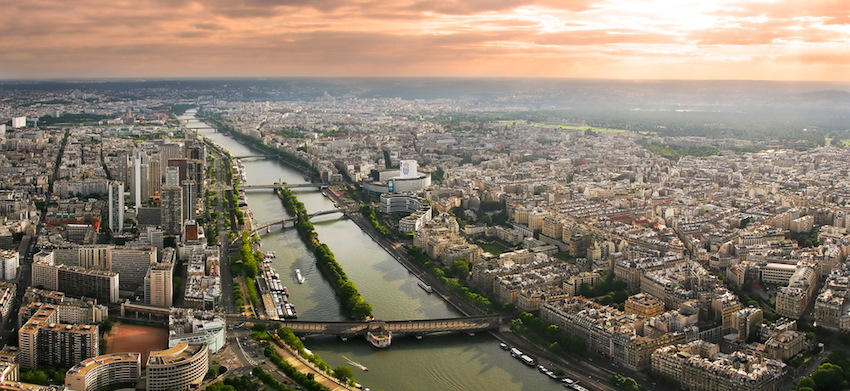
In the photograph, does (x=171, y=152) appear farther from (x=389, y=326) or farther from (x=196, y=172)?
(x=389, y=326)

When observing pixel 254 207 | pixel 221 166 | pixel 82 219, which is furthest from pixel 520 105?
pixel 82 219

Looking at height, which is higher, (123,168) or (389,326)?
(123,168)

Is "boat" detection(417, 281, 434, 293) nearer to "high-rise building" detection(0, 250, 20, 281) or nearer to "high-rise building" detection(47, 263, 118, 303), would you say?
"high-rise building" detection(47, 263, 118, 303)

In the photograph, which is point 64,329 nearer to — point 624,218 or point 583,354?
point 583,354

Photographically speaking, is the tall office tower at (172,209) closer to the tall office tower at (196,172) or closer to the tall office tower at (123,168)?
the tall office tower at (196,172)

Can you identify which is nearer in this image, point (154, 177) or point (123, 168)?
point (154, 177)

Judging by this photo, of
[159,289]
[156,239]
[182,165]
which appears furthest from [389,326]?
[182,165]

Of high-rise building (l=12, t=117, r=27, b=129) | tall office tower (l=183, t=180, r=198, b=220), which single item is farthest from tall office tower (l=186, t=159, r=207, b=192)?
high-rise building (l=12, t=117, r=27, b=129)
